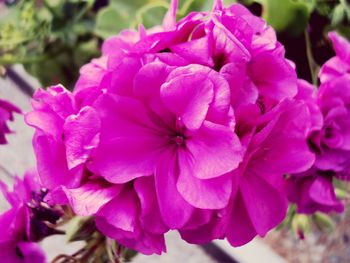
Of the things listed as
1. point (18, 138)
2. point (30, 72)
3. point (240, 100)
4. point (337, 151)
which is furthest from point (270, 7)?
point (18, 138)

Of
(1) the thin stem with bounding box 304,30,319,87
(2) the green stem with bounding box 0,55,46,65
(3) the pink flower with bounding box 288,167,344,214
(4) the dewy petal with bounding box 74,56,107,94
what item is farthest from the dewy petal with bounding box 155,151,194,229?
(2) the green stem with bounding box 0,55,46,65

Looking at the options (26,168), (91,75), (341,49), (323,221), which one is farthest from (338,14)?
(26,168)

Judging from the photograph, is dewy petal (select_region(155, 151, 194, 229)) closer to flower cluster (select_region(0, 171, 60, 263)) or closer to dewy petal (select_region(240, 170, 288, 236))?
dewy petal (select_region(240, 170, 288, 236))

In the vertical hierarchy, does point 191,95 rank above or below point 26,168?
above

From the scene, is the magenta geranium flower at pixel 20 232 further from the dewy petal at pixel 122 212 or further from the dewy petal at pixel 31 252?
the dewy petal at pixel 122 212

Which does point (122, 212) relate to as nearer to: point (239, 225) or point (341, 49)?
point (239, 225)

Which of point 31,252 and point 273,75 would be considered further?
point 31,252

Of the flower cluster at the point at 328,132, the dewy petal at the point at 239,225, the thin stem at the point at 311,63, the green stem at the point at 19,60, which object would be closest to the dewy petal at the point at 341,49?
the flower cluster at the point at 328,132
